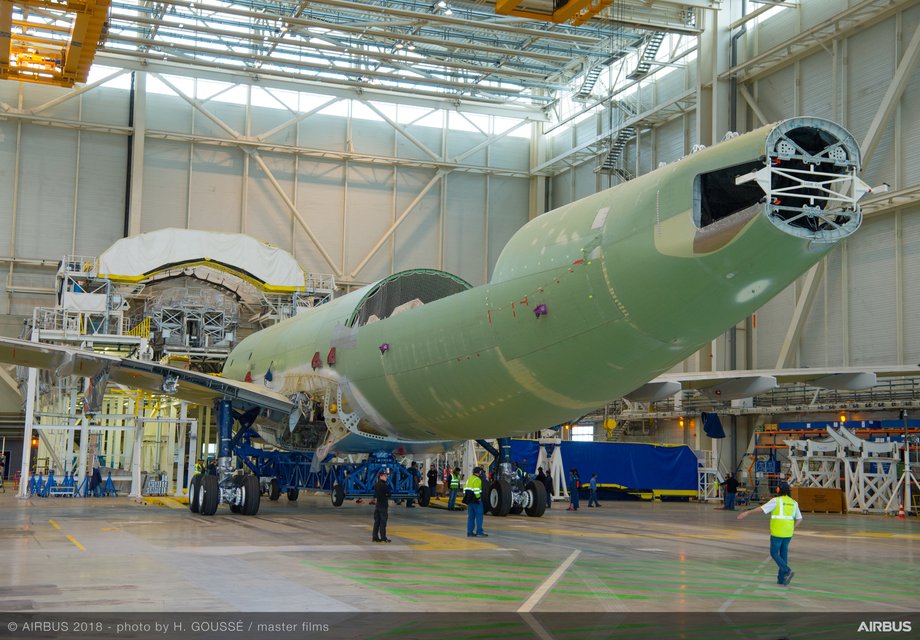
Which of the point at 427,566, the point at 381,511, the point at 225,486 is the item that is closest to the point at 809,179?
the point at 427,566

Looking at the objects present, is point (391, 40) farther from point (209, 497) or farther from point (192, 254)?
point (209, 497)

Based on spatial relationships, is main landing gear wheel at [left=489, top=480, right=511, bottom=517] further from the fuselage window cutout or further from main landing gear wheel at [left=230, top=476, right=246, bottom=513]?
the fuselage window cutout

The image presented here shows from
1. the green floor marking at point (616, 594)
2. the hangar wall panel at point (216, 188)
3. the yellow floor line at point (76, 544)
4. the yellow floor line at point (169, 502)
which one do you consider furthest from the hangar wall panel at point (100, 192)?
the green floor marking at point (616, 594)

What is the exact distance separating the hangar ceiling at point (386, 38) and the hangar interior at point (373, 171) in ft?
0.61

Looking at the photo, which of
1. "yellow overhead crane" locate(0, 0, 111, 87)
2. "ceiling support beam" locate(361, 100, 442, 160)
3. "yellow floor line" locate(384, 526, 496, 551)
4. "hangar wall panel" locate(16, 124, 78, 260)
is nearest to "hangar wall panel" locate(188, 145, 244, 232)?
"hangar wall panel" locate(16, 124, 78, 260)

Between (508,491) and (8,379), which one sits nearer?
(508,491)

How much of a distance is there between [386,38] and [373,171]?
11.1 metres

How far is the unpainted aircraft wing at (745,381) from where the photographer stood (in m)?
17.0

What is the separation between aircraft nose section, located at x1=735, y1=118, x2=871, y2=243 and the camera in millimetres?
9406

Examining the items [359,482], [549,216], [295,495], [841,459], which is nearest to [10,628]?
[549,216]

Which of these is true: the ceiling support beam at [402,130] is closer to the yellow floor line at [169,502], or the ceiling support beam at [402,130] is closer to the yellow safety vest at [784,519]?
the yellow floor line at [169,502]

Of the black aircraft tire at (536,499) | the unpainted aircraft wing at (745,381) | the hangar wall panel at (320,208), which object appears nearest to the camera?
the unpainted aircraft wing at (745,381)

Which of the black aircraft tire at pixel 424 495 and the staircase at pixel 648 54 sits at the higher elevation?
the staircase at pixel 648 54

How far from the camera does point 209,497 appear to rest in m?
20.1
